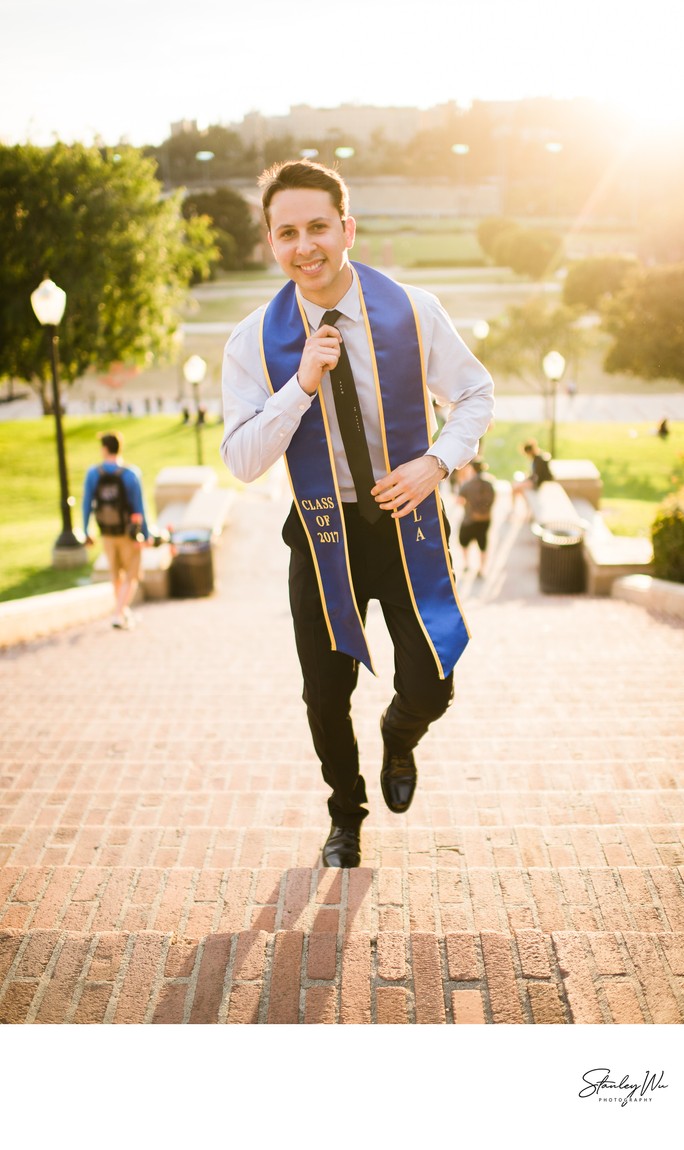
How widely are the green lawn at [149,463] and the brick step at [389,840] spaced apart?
811cm

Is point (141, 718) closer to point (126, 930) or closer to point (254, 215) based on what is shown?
point (126, 930)

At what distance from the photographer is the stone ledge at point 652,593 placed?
8.58 meters

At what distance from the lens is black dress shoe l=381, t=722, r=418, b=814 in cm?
338

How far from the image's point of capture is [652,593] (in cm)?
912

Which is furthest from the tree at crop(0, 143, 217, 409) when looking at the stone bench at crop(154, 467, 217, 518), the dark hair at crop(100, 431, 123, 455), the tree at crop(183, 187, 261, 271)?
the tree at crop(183, 187, 261, 271)

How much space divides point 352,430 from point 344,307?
1.12 feet

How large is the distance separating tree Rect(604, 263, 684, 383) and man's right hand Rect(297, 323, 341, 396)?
1117 inches

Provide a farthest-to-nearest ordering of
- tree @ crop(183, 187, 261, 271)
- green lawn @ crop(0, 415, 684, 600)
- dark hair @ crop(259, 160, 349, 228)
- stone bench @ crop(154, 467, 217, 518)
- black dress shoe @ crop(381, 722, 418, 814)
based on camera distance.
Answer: tree @ crop(183, 187, 261, 271)
stone bench @ crop(154, 467, 217, 518)
green lawn @ crop(0, 415, 684, 600)
black dress shoe @ crop(381, 722, 418, 814)
dark hair @ crop(259, 160, 349, 228)

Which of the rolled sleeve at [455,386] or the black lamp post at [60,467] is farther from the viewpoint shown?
the black lamp post at [60,467]

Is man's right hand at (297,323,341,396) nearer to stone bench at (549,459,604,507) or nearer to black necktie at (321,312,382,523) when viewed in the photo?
black necktie at (321,312,382,523)

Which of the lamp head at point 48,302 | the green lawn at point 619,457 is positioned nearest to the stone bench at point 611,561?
the green lawn at point 619,457

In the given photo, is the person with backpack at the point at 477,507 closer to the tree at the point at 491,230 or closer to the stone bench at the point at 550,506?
the stone bench at the point at 550,506

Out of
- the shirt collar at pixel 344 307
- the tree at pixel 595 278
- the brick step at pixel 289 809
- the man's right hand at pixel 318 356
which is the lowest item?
the brick step at pixel 289 809
